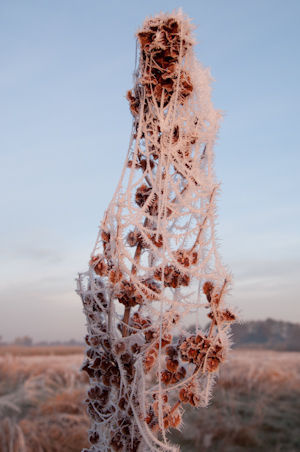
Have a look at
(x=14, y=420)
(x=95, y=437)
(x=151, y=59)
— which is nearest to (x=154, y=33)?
(x=151, y=59)

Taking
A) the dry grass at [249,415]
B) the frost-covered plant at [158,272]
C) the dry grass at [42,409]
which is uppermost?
the frost-covered plant at [158,272]

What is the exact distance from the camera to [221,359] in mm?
1060

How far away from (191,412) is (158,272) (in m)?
6.38

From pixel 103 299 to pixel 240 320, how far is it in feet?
1.58

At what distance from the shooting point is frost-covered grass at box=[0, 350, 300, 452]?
4535 millimetres

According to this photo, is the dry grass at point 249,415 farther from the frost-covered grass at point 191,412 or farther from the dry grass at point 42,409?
the dry grass at point 42,409

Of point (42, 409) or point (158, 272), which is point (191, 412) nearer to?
point (42, 409)

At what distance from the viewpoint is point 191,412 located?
6.41 m

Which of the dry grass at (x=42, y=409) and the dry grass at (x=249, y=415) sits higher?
the dry grass at (x=42, y=409)

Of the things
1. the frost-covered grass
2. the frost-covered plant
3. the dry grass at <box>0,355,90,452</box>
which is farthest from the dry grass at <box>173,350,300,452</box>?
the frost-covered plant

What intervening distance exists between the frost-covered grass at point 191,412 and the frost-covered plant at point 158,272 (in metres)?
4.01

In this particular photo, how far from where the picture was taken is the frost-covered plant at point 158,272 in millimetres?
1095

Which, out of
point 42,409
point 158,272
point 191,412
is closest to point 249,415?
point 191,412

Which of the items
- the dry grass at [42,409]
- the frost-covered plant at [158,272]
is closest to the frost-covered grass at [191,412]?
the dry grass at [42,409]
